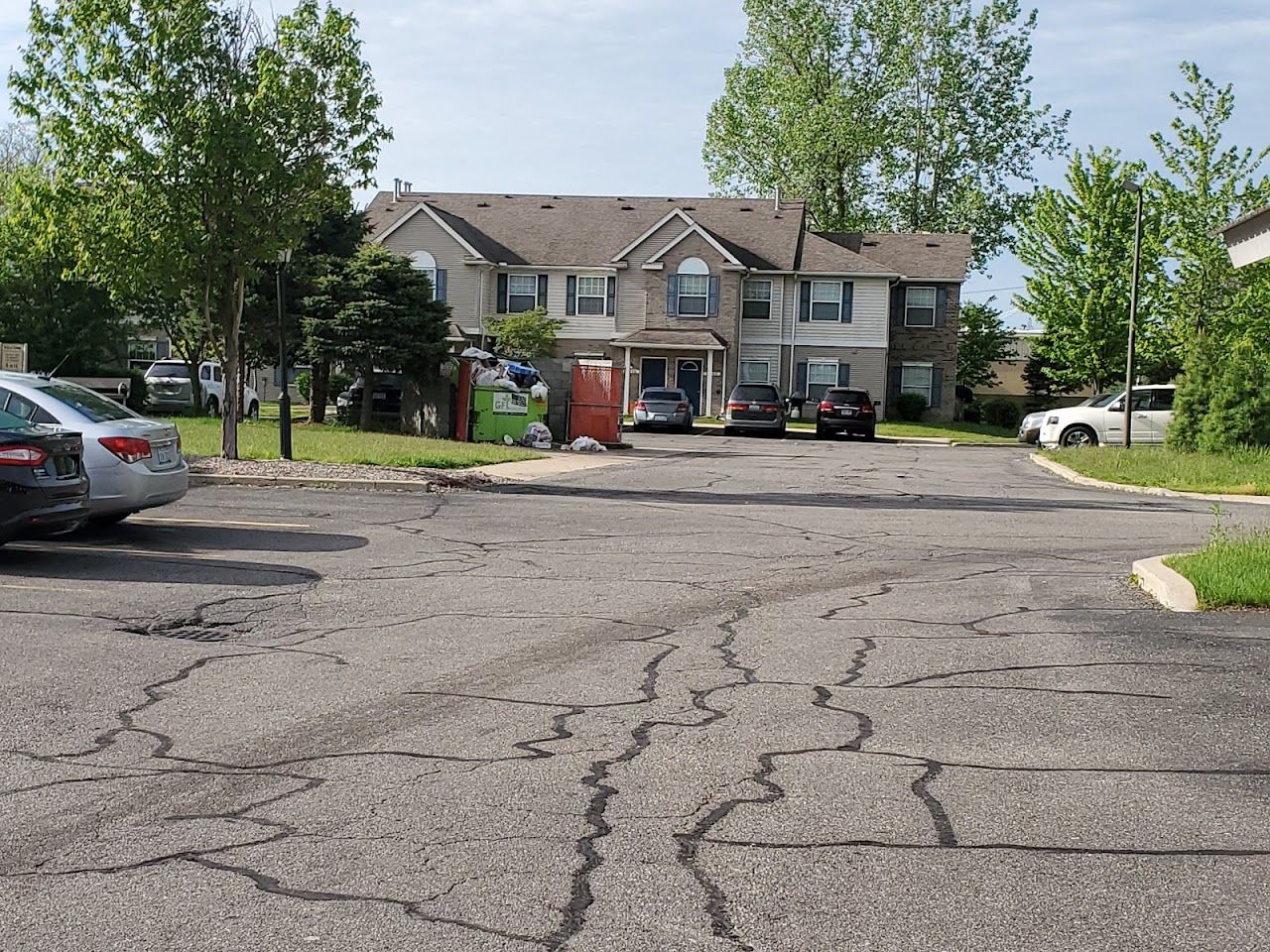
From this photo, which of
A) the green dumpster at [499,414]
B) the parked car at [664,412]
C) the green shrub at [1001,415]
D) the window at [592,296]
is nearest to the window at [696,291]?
the window at [592,296]

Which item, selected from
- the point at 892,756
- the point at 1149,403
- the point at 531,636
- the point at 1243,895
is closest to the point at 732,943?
the point at 1243,895

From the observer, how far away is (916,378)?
56219 millimetres

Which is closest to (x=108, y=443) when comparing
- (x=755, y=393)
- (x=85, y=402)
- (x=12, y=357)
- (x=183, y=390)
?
(x=85, y=402)

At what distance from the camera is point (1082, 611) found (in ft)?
35.7

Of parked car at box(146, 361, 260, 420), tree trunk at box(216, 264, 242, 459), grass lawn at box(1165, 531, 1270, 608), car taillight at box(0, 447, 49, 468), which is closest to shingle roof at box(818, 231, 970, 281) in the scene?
parked car at box(146, 361, 260, 420)

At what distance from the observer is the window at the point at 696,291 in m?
52.8

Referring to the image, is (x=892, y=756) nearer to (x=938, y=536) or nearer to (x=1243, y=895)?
(x=1243, y=895)

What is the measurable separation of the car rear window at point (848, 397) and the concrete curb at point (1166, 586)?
3108cm

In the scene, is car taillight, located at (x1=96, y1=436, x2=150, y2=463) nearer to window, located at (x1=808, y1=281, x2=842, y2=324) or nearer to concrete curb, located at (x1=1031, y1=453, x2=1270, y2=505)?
concrete curb, located at (x1=1031, y1=453, x2=1270, y2=505)

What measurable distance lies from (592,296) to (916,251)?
500 inches

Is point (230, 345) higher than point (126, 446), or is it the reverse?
point (230, 345)

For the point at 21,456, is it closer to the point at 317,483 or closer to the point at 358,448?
the point at 317,483

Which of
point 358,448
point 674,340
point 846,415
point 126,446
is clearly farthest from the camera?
point 674,340

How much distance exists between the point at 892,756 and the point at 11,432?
8.59m
